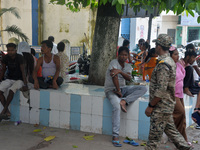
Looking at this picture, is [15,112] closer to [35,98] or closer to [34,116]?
[34,116]

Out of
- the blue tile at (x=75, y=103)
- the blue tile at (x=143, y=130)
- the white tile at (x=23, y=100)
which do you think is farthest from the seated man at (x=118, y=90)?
the white tile at (x=23, y=100)

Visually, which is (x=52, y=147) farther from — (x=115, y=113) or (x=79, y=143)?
(x=115, y=113)

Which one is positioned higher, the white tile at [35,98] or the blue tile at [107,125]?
the white tile at [35,98]

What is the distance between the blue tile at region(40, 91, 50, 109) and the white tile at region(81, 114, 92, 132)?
30.7 inches

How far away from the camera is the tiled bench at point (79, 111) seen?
5.11 m

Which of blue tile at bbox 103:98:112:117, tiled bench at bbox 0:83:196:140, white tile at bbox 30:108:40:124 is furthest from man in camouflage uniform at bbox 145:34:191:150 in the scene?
white tile at bbox 30:108:40:124

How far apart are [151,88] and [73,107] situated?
7.09 ft

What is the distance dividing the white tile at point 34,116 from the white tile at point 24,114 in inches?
3.1

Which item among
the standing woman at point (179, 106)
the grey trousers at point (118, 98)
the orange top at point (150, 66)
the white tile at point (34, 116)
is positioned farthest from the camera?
the orange top at point (150, 66)

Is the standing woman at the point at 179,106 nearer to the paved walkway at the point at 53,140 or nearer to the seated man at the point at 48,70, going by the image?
the paved walkway at the point at 53,140

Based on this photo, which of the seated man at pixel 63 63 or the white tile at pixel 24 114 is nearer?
the white tile at pixel 24 114

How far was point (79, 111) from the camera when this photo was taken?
5449 millimetres

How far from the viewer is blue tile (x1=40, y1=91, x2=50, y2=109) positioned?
18.7 feet

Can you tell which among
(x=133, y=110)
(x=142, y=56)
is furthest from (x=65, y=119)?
(x=142, y=56)
